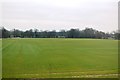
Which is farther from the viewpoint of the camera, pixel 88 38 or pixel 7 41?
pixel 88 38

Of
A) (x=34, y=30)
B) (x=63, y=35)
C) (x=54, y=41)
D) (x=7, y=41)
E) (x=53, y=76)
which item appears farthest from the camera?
(x=54, y=41)

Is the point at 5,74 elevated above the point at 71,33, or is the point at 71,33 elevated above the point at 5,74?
the point at 71,33

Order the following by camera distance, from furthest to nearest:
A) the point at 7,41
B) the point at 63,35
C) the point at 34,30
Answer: the point at 63,35 → the point at 34,30 → the point at 7,41

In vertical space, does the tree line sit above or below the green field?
above

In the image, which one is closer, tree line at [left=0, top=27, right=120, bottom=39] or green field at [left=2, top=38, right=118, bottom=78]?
green field at [left=2, top=38, right=118, bottom=78]

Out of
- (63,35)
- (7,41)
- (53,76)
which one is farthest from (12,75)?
(63,35)

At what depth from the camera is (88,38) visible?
17.8 metres

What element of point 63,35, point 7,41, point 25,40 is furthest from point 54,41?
point 7,41

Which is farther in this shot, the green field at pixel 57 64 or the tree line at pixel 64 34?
the tree line at pixel 64 34

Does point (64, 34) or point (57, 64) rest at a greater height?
point (64, 34)

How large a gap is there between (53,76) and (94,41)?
13.9m

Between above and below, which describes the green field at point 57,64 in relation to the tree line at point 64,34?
below

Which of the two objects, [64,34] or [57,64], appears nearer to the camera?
[57,64]

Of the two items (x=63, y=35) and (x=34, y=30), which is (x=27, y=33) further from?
(x=63, y=35)
